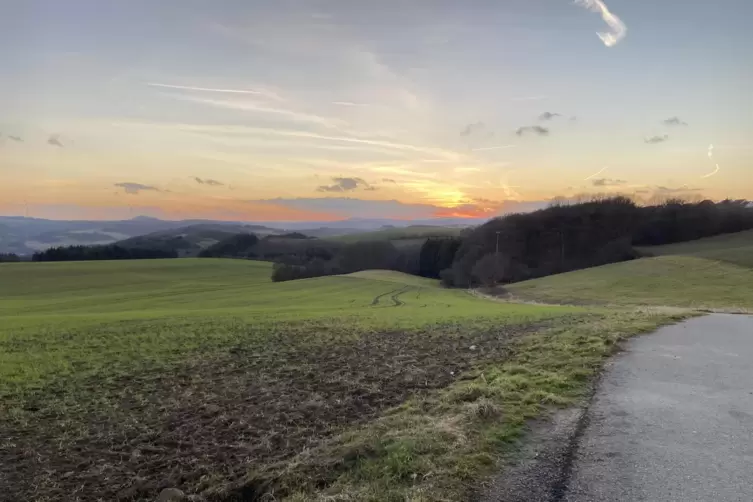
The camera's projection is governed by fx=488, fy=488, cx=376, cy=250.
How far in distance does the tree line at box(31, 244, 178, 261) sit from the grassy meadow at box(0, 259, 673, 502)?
86.7m

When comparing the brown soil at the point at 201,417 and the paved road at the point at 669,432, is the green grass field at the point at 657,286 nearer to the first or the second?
the paved road at the point at 669,432

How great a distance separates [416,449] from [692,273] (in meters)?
48.4

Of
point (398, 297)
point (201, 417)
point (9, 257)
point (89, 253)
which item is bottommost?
point (398, 297)

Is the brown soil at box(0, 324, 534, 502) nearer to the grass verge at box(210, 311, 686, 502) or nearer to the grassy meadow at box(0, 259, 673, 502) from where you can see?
the grassy meadow at box(0, 259, 673, 502)

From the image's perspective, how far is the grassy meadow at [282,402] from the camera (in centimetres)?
666

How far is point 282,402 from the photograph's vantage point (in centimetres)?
1081

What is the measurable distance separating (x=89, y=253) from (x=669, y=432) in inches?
4444

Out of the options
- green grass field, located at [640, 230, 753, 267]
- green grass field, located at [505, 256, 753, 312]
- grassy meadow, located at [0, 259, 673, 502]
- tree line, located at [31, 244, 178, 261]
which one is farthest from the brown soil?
tree line, located at [31, 244, 178, 261]

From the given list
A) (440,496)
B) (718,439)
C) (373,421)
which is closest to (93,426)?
(373,421)

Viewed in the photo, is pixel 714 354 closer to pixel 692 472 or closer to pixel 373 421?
pixel 692 472

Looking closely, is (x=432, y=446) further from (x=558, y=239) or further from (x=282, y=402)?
(x=558, y=239)

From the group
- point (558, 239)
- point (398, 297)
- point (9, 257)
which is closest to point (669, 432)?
point (398, 297)

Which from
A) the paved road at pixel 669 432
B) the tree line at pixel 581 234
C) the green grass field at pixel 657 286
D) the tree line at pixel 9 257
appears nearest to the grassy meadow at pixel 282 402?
the paved road at pixel 669 432

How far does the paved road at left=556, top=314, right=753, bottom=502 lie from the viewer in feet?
18.3
